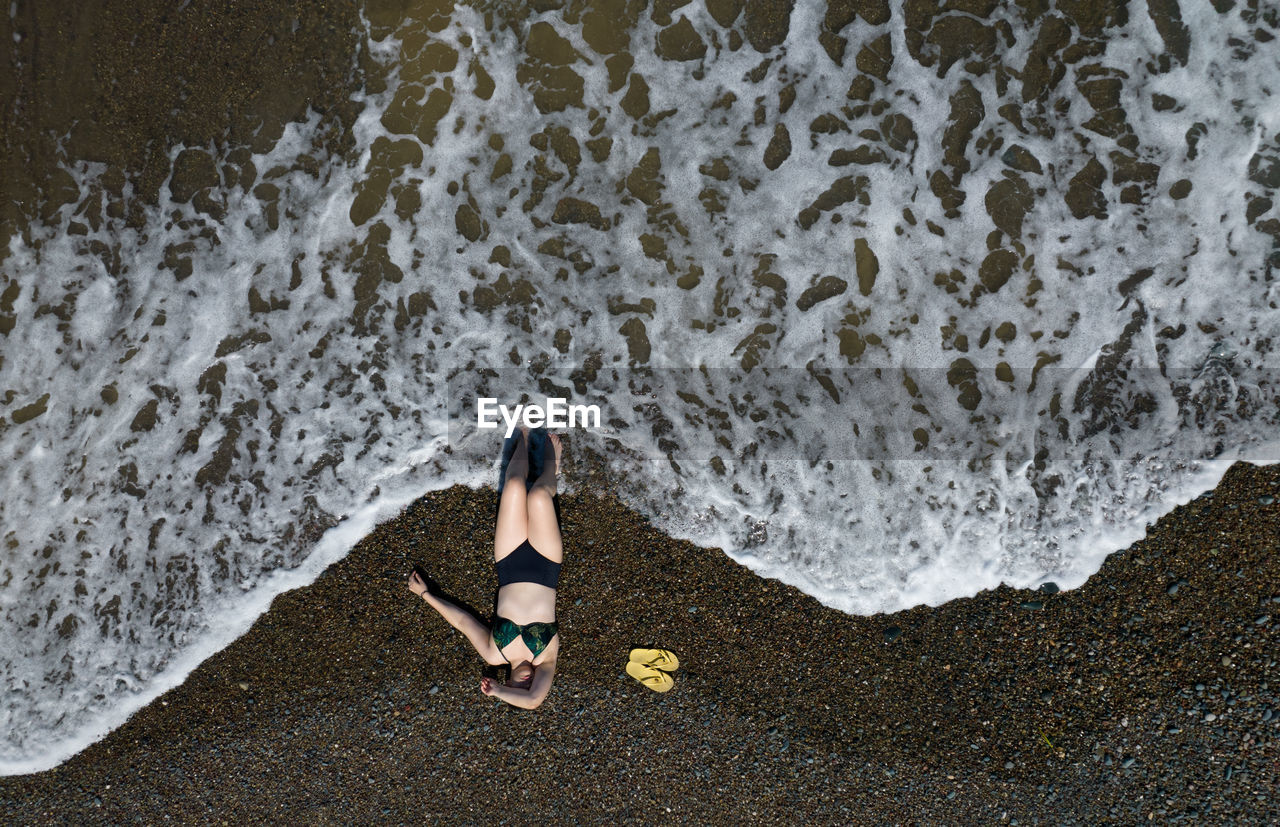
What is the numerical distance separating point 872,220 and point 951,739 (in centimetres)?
492

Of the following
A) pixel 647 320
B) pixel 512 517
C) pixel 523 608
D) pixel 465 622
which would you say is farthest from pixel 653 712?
pixel 647 320

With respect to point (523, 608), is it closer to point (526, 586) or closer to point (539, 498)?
point (526, 586)

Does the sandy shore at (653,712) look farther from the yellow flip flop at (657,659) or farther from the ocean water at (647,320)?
the ocean water at (647,320)

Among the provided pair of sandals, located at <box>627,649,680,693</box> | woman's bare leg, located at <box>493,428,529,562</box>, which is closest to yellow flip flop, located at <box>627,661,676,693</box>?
pair of sandals, located at <box>627,649,680,693</box>

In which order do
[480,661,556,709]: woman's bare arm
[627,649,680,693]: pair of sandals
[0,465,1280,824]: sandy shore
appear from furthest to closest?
[627,649,680,693]: pair of sandals, [0,465,1280,824]: sandy shore, [480,661,556,709]: woman's bare arm

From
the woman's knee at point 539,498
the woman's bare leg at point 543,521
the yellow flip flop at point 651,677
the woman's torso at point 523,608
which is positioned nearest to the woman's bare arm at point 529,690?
the woman's torso at point 523,608

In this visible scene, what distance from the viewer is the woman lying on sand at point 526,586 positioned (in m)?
5.20

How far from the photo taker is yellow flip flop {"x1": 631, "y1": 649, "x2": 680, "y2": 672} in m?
5.47

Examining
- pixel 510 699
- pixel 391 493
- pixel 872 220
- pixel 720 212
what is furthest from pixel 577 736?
pixel 872 220

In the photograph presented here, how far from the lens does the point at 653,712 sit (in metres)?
5.52

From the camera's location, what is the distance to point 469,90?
18.0ft

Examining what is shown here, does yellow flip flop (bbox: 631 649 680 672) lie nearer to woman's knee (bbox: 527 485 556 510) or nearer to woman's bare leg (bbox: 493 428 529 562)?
woman's bare leg (bbox: 493 428 529 562)

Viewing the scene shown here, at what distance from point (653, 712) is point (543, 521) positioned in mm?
2161

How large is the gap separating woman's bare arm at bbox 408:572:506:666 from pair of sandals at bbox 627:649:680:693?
4.07 ft
